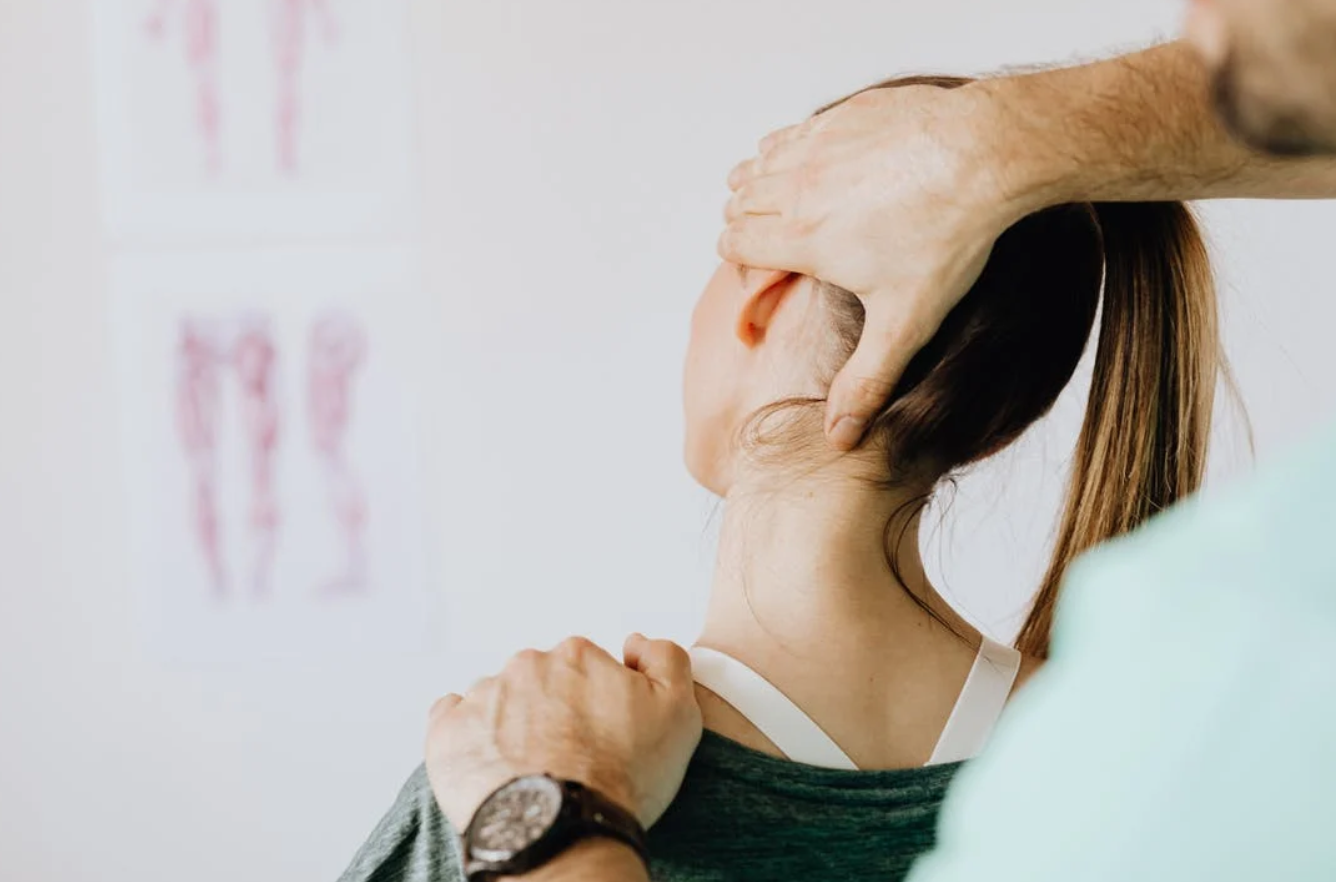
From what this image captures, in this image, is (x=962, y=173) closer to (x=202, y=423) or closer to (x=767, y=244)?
(x=767, y=244)

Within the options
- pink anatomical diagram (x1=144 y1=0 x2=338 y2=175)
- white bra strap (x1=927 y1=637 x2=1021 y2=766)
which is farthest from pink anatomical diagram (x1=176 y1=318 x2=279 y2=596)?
white bra strap (x1=927 y1=637 x2=1021 y2=766)

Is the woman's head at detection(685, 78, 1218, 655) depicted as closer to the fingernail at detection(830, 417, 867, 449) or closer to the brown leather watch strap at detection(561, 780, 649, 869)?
the fingernail at detection(830, 417, 867, 449)

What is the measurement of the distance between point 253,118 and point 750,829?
1568 millimetres

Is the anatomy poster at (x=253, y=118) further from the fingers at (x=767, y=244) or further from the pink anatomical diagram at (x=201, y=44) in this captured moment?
the fingers at (x=767, y=244)

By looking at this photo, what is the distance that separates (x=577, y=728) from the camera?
823mm

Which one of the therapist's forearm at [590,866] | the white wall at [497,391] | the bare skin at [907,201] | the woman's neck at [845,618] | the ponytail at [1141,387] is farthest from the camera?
→ the white wall at [497,391]

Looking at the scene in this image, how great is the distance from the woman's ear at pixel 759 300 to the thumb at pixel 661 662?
27cm

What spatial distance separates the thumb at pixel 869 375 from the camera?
910mm

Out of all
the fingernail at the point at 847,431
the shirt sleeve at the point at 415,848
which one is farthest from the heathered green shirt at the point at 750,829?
the fingernail at the point at 847,431

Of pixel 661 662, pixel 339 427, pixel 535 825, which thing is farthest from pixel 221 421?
pixel 535 825

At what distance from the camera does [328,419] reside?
2.11 metres

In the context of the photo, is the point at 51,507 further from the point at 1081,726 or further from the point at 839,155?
the point at 1081,726

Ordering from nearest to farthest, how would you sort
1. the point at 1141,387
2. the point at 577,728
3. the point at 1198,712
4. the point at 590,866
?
the point at 1198,712, the point at 590,866, the point at 577,728, the point at 1141,387

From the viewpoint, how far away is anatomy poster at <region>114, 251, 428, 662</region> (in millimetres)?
2088
